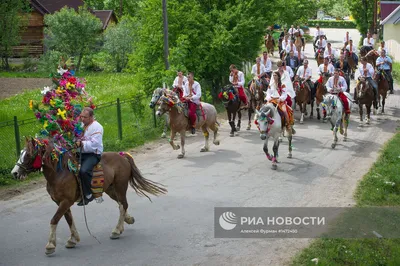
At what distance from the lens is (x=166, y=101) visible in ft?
61.1

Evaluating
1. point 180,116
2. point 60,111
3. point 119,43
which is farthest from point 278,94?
point 119,43

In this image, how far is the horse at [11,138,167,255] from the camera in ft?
35.5

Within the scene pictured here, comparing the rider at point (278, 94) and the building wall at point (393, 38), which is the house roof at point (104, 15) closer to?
the building wall at point (393, 38)

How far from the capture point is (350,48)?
34500 mm

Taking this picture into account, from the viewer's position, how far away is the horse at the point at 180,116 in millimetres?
18688

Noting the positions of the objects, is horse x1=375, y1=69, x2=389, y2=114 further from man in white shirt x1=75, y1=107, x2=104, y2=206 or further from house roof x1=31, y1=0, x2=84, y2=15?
house roof x1=31, y1=0, x2=84, y2=15

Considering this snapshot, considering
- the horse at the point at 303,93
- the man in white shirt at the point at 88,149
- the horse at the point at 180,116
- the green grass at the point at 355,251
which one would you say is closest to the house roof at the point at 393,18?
the horse at the point at 303,93

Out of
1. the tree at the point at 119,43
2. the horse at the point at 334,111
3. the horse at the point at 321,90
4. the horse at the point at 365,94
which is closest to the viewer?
the horse at the point at 334,111

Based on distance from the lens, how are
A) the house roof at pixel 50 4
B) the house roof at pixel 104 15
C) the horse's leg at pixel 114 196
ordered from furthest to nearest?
the house roof at pixel 104 15
the house roof at pixel 50 4
the horse's leg at pixel 114 196

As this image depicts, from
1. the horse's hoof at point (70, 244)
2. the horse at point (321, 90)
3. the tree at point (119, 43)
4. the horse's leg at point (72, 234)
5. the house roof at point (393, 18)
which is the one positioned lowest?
the horse's hoof at point (70, 244)

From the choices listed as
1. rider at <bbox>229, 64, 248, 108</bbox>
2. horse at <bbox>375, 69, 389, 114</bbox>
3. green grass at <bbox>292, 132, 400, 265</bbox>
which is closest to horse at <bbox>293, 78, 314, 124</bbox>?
rider at <bbox>229, 64, 248, 108</bbox>

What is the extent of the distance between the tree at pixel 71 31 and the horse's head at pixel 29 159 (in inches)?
1238

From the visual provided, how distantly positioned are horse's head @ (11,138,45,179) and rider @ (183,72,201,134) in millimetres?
9021

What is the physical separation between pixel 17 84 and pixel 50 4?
1915 cm
